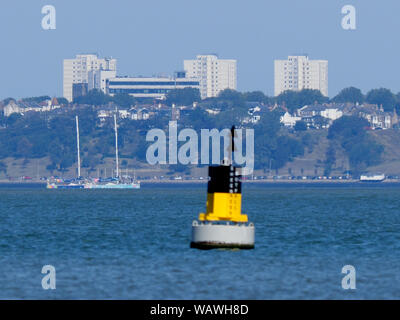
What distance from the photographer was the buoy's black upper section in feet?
163

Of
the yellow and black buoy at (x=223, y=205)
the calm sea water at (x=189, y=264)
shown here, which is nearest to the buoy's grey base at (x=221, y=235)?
the yellow and black buoy at (x=223, y=205)

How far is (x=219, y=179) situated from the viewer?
163 ft

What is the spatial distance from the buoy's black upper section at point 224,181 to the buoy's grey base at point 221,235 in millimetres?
1528

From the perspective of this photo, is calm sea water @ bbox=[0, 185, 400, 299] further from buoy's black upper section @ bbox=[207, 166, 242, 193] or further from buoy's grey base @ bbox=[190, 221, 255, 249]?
buoy's black upper section @ bbox=[207, 166, 242, 193]

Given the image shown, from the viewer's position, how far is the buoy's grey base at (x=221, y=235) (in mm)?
49875

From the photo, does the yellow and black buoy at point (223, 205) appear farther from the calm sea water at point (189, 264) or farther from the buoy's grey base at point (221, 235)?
the calm sea water at point (189, 264)

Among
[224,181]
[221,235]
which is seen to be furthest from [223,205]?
[221,235]

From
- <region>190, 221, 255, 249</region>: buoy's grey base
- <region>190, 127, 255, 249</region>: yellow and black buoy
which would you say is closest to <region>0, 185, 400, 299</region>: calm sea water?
<region>190, 221, 255, 249</region>: buoy's grey base

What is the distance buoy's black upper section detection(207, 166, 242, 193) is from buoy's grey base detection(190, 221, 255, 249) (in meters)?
1.53

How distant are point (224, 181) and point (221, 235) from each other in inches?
90.0
